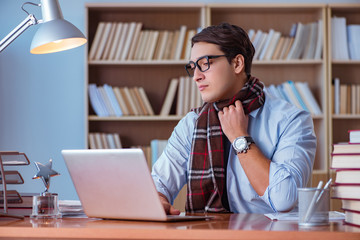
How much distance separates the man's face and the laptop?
673 mm

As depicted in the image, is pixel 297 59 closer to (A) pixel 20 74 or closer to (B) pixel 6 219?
(A) pixel 20 74

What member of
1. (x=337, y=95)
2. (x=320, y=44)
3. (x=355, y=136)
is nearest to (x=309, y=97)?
(x=337, y=95)

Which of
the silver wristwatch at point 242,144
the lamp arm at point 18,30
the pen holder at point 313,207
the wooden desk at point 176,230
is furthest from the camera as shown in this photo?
the silver wristwatch at point 242,144

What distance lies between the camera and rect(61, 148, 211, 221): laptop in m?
1.24

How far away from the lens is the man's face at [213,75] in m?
1.95

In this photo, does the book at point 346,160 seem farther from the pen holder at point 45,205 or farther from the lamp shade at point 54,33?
the lamp shade at point 54,33

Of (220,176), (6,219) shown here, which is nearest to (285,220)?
(220,176)

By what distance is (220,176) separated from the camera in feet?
6.28

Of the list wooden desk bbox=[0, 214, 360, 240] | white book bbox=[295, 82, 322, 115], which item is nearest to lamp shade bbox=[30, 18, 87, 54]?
wooden desk bbox=[0, 214, 360, 240]

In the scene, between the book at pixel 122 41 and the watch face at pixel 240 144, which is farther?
the book at pixel 122 41

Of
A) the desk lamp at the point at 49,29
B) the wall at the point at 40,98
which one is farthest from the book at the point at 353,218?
the wall at the point at 40,98

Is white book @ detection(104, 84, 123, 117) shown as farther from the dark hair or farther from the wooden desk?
the wooden desk

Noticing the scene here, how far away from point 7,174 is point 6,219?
0.52 ft

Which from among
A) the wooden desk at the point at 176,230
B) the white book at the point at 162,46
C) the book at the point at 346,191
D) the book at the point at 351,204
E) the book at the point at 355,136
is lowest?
the wooden desk at the point at 176,230
